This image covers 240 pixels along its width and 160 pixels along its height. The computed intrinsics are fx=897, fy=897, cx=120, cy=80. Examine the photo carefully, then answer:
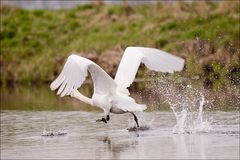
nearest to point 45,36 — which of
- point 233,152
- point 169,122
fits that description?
point 169,122

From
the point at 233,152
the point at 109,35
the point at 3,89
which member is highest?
the point at 109,35

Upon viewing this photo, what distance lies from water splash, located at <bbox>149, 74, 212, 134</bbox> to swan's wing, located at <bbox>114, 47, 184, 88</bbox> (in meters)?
1.30

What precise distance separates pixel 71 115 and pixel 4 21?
58.0ft

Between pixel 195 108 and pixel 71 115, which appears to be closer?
pixel 195 108

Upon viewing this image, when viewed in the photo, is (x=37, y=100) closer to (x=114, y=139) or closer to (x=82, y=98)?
(x=82, y=98)

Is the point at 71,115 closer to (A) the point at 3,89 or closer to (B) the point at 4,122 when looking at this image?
(B) the point at 4,122

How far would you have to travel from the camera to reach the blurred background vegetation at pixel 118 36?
24562 mm

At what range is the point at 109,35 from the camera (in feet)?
101

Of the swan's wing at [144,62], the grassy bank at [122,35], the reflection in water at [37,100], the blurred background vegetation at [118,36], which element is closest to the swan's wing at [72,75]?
the swan's wing at [144,62]

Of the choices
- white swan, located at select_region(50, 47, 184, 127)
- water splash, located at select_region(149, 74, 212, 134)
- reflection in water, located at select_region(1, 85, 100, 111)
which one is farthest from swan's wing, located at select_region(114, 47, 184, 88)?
reflection in water, located at select_region(1, 85, 100, 111)

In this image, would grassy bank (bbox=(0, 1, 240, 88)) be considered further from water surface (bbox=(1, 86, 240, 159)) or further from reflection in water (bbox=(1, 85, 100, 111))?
water surface (bbox=(1, 86, 240, 159))

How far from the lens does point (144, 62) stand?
14.2 metres

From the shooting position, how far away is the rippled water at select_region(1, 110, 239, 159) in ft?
42.8

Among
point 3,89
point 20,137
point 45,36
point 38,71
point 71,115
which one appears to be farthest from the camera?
point 45,36
